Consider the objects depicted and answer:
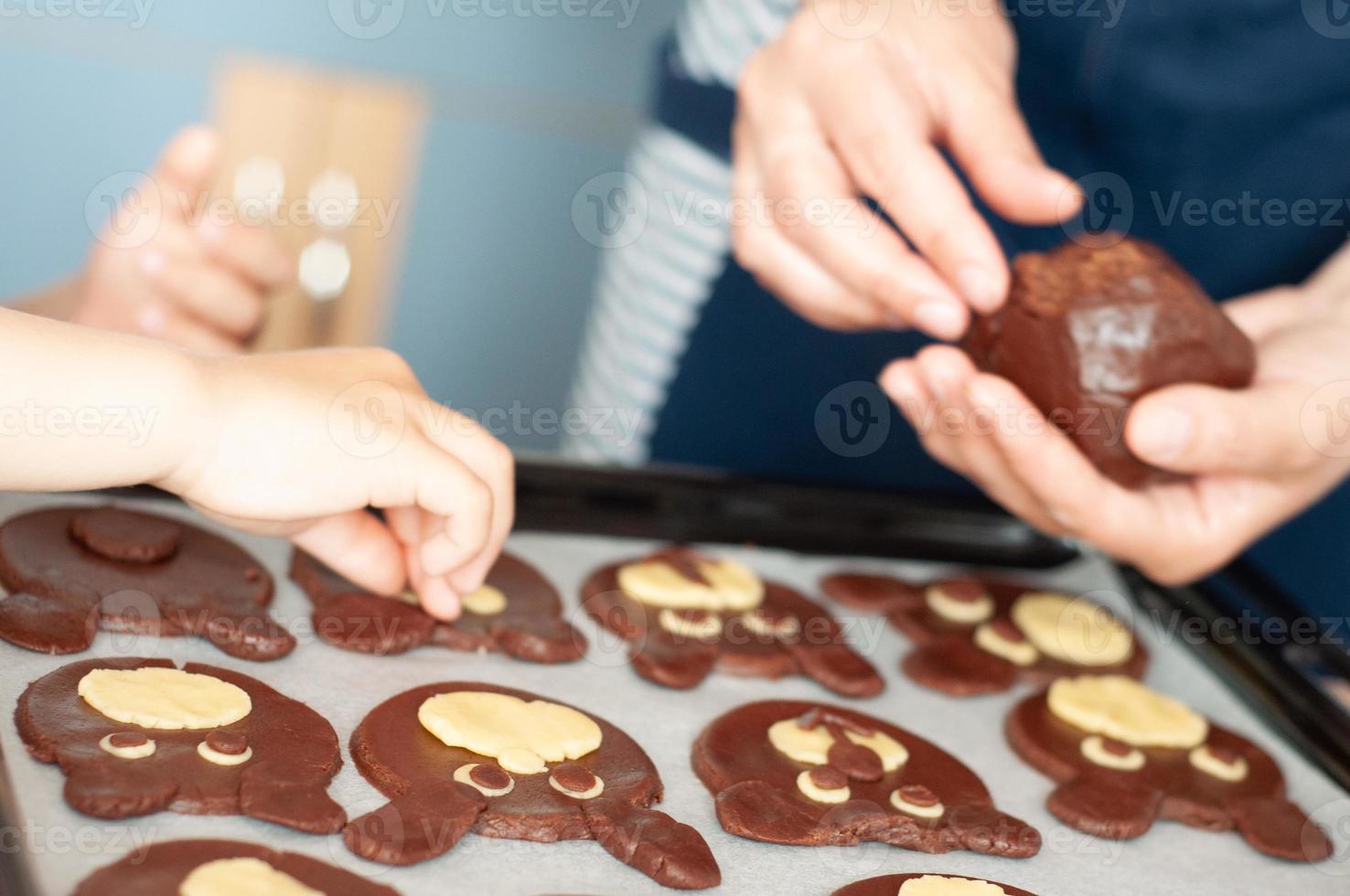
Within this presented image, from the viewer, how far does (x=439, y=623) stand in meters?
1.17

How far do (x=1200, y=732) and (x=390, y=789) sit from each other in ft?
2.60

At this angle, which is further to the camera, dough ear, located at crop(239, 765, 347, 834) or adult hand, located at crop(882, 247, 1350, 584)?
adult hand, located at crop(882, 247, 1350, 584)

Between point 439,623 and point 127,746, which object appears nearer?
point 127,746

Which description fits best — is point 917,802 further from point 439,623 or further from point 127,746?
point 127,746

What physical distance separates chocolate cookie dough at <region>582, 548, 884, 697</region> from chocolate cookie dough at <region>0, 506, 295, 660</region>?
1.05 feet

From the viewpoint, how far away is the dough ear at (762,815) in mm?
982

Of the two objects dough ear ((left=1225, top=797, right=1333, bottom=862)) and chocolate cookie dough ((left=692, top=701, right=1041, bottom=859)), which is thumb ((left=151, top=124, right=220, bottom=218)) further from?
dough ear ((left=1225, top=797, right=1333, bottom=862))

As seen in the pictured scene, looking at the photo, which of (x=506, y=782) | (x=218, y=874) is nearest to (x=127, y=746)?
(x=218, y=874)

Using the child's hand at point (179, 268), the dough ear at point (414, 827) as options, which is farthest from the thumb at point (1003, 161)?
the child's hand at point (179, 268)

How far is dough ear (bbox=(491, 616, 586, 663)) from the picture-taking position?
117cm

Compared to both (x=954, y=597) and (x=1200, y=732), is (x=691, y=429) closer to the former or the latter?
(x=954, y=597)

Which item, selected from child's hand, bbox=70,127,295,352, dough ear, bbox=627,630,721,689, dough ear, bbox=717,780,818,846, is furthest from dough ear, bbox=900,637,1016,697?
child's hand, bbox=70,127,295,352

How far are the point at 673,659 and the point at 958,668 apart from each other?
1.01 ft

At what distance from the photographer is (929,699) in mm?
1281
